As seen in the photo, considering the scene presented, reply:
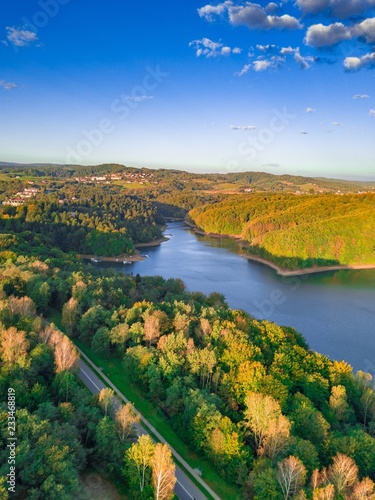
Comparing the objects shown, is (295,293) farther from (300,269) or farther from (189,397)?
(189,397)

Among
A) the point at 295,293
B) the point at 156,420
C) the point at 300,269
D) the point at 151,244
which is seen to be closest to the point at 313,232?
the point at 300,269

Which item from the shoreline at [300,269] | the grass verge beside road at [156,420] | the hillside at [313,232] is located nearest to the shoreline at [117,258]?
the shoreline at [300,269]

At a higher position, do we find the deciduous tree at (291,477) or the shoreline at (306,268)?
the deciduous tree at (291,477)

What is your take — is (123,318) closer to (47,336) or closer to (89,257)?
(47,336)

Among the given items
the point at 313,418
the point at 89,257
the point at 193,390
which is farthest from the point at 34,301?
the point at 89,257

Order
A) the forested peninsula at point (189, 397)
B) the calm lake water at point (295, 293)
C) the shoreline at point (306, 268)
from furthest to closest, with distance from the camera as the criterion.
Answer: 1. the shoreline at point (306, 268)
2. the calm lake water at point (295, 293)
3. the forested peninsula at point (189, 397)

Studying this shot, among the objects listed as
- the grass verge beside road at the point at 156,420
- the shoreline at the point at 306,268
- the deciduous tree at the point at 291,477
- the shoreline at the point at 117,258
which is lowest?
the shoreline at the point at 117,258

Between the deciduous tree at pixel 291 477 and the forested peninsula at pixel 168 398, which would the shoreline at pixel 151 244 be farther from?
the deciduous tree at pixel 291 477

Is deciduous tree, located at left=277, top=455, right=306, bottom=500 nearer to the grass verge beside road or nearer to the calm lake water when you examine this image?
the grass verge beside road
